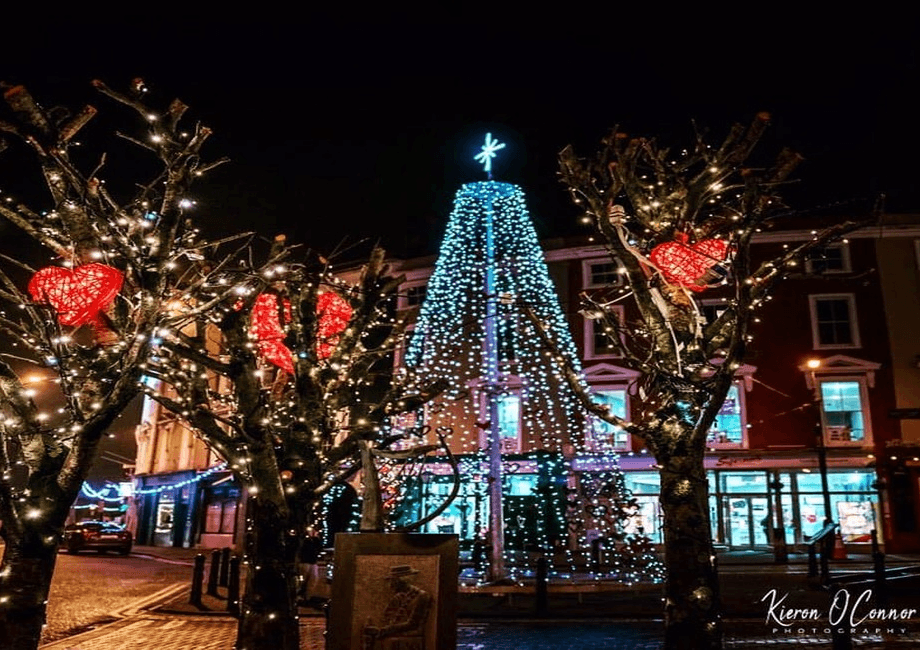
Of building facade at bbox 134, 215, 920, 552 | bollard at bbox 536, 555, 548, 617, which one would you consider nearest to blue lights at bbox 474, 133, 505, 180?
building facade at bbox 134, 215, 920, 552

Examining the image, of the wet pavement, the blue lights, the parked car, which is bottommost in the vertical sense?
the wet pavement

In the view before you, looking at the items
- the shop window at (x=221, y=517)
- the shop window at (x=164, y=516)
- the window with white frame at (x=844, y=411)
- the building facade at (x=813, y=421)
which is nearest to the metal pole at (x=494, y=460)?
the building facade at (x=813, y=421)

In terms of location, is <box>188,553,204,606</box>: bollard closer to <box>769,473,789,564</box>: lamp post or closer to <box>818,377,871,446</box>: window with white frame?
<box>769,473,789,564</box>: lamp post

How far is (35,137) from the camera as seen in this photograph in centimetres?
755

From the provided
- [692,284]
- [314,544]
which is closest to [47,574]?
[692,284]

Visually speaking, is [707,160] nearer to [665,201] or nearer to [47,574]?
[665,201]

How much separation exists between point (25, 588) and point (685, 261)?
7.90 m

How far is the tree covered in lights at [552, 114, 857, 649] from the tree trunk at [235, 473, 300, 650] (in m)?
3.97

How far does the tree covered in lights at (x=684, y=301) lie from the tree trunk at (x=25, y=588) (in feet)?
19.8

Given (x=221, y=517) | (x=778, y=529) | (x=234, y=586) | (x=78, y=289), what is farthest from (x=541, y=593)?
(x=221, y=517)

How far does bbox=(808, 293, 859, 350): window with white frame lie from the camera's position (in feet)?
93.4

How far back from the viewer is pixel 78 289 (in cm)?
717

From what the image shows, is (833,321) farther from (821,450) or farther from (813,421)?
(821,450)

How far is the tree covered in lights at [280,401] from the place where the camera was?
780cm
